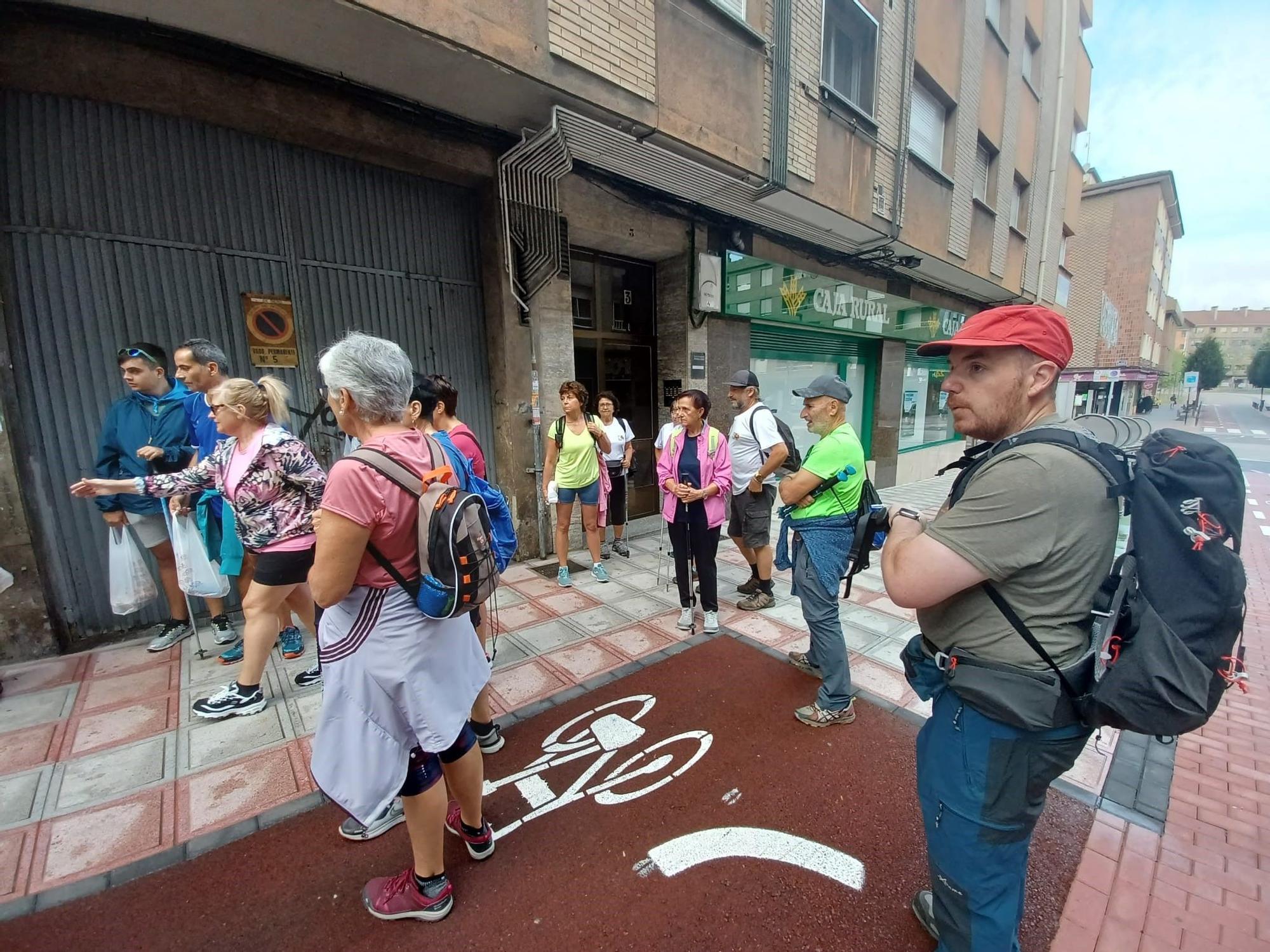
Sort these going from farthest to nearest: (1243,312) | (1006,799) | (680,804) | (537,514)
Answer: (1243,312)
(537,514)
(680,804)
(1006,799)

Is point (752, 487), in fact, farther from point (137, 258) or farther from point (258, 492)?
point (137, 258)

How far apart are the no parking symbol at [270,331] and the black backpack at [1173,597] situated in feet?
17.5

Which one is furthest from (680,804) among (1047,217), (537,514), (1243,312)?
(1243,312)

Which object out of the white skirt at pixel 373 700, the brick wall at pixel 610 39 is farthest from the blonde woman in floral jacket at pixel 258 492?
the brick wall at pixel 610 39

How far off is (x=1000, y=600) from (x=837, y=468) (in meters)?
1.62

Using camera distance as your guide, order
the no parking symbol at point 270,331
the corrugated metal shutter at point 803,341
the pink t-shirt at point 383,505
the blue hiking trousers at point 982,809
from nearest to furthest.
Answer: the blue hiking trousers at point 982,809, the pink t-shirt at point 383,505, the no parking symbol at point 270,331, the corrugated metal shutter at point 803,341

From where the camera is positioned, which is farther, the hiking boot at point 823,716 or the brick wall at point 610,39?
the brick wall at point 610,39

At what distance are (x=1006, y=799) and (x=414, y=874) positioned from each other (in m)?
1.97

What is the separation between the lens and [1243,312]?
3789 inches

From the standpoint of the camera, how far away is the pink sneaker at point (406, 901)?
1.88 metres

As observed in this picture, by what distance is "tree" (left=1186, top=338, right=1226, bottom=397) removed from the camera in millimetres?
56469

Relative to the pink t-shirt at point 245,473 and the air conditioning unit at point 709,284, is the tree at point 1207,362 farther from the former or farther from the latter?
the pink t-shirt at point 245,473

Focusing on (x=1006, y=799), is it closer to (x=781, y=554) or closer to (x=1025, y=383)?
(x=1025, y=383)

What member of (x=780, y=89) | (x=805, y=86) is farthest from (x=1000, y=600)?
(x=805, y=86)
